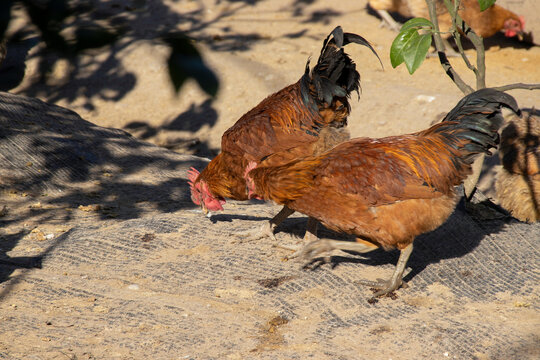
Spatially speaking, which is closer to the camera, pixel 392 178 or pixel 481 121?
pixel 392 178

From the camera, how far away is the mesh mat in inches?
113

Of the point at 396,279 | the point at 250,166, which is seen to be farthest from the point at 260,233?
the point at 396,279

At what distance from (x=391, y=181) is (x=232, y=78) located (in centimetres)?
616

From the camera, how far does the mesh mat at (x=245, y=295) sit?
2.86 meters

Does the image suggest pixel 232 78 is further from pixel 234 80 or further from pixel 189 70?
pixel 189 70

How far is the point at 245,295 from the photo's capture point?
3393mm

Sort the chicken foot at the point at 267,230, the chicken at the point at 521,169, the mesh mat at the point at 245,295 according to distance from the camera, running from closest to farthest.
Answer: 1. the mesh mat at the point at 245,295
2. the chicken foot at the point at 267,230
3. the chicken at the point at 521,169

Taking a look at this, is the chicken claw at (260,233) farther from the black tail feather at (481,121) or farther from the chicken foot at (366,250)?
the black tail feather at (481,121)

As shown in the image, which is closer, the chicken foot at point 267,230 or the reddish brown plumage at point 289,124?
the reddish brown plumage at point 289,124

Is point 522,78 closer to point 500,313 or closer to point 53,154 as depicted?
point 500,313

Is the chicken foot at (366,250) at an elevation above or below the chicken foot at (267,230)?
above

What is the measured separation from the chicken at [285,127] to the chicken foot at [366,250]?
84cm

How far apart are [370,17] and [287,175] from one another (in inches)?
345

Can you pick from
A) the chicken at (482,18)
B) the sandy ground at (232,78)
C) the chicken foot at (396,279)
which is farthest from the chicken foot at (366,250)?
the chicken at (482,18)
